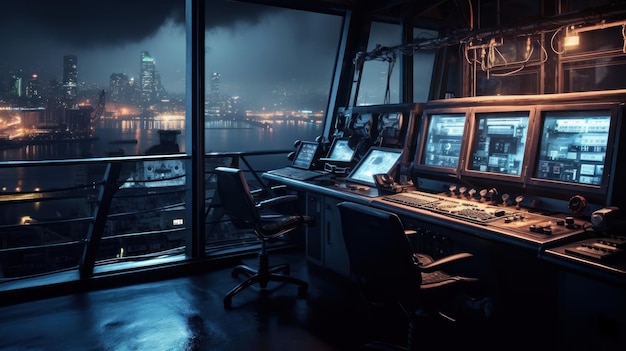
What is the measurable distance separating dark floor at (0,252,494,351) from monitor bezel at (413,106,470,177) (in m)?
0.94

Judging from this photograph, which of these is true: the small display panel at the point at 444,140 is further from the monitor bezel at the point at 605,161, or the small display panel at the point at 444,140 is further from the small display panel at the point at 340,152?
the small display panel at the point at 340,152

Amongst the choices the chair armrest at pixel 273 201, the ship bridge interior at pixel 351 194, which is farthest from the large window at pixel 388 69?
the chair armrest at pixel 273 201

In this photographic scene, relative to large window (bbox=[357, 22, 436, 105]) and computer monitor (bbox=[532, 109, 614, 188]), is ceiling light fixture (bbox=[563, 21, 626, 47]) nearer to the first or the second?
computer monitor (bbox=[532, 109, 614, 188])

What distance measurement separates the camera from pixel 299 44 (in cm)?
491

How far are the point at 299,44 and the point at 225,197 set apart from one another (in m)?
2.34

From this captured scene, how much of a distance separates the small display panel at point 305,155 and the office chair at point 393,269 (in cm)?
190

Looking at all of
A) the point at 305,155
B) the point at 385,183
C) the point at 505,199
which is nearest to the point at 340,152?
the point at 305,155

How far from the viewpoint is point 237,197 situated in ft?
10.2

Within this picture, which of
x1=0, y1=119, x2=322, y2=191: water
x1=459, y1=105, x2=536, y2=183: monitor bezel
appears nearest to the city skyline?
x1=0, y1=119, x2=322, y2=191: water

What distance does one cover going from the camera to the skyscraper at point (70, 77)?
376 centimetres

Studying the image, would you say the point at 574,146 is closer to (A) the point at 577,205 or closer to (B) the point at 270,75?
(A) the point at 577,205

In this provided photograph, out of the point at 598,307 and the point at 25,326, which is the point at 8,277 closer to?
the point at 25,326

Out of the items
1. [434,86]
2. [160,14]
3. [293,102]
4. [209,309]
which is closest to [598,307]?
[209,309]

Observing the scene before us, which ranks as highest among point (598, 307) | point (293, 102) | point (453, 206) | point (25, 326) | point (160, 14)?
point (160, 14)
